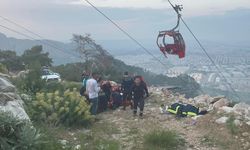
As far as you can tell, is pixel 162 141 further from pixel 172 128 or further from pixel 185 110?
pixel 185 110

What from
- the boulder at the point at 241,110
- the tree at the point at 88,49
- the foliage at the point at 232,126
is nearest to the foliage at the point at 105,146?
the foliage at the point at 232,126

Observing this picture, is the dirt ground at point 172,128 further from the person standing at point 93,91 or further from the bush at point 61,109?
the bush at point 61,109

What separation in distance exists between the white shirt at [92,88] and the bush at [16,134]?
273 inches

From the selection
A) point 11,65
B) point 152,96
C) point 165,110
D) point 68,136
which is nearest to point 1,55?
point 11,65

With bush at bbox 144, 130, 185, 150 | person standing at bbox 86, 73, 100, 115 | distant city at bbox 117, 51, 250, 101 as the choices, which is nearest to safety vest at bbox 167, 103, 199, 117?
person standing at bbox 86, 73, 100, 115

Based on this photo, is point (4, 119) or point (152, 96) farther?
point (152, 96)

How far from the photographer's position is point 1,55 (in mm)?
45375

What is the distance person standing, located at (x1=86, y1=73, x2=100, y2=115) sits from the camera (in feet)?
51.8

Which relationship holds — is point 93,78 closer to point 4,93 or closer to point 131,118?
point 131,118

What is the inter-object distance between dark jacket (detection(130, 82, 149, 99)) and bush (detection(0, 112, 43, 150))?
7.53 meters

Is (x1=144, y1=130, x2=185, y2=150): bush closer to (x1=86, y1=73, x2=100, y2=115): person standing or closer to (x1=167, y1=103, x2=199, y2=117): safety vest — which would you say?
(x1=167, y1=103, x2=199, y2=117): safety vest

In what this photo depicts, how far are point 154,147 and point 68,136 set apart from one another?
2.38 m

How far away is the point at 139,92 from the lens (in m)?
16.2

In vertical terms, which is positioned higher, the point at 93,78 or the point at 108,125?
the point at 93,78
